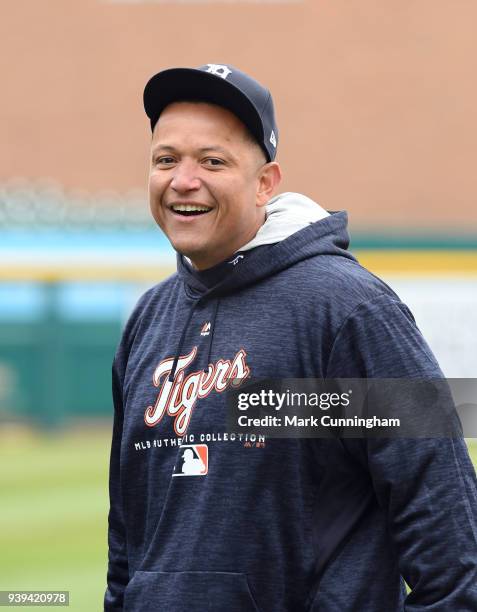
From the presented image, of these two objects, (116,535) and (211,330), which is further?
(116,535)

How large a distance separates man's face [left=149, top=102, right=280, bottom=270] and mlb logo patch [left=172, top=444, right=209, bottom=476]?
388 millimetres

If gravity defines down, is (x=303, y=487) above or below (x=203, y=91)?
below

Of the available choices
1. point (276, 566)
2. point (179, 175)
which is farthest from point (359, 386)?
point (179, 175)

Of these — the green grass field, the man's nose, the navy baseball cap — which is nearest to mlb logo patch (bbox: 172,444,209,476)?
the man's nose

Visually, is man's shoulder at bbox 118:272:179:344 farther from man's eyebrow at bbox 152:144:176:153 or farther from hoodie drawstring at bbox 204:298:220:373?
man's eyebrow at bbox 152:144:176:153

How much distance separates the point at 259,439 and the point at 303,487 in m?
0.12

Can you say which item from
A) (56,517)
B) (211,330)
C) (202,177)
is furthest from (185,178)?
(56,517)

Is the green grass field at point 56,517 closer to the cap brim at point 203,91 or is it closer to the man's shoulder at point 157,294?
the man's shoulder at point 157,294

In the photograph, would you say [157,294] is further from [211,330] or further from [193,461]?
[193,461]

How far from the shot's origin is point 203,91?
7.99ft

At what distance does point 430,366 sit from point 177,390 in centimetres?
49

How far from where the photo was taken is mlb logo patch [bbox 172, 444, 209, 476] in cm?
234

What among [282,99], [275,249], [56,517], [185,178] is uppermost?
[282,99]

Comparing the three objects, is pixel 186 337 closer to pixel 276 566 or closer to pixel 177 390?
pixel 177 390
